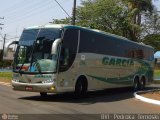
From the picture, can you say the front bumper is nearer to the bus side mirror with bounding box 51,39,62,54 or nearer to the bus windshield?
the bus windshield

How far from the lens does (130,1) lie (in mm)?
57656

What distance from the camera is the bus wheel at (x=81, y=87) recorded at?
20562 mm

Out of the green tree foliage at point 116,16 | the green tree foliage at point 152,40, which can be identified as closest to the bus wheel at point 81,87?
the green tree foliage at point 116,16

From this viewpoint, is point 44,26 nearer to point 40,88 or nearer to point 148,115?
point 40,88

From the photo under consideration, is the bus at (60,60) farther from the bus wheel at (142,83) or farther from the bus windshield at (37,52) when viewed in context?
the bus wheel at (142,83)

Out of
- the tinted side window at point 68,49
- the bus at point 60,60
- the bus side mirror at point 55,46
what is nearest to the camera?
the bus side mirror at point 55,46

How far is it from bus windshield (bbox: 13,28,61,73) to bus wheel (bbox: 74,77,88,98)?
2303mm

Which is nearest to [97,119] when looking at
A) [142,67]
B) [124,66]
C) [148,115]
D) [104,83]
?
[148,115]

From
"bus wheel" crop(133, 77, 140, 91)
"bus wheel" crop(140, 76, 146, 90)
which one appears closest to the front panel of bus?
"bus wheel" crop(133, 77, 140, 91)

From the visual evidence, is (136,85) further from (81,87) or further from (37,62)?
(37,62)

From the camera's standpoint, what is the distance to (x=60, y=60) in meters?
19.0

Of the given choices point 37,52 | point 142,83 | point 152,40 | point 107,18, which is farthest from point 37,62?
point 152,40

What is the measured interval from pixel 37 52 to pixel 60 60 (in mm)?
1077

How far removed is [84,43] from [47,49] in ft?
8.11
